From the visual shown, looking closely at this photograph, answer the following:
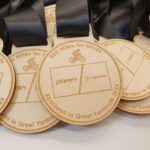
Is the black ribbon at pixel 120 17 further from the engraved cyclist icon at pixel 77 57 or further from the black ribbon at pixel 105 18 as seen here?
the engraved cyclist icon at pixel 77 57

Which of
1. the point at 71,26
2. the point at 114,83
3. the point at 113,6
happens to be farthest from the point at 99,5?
the point at 114,83

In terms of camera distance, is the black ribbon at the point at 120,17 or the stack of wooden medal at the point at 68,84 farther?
the black ribbon at the point at 120,17

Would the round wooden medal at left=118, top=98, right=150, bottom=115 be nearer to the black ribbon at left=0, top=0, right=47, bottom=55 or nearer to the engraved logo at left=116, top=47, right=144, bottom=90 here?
the engraved logo at left=116, top=47, right=144, bottom=90

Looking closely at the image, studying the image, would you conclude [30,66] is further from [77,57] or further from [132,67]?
[132,67]

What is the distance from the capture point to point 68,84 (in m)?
0.60

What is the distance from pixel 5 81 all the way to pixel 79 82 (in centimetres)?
14

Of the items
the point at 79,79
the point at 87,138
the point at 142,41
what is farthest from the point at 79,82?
the point at 142,41

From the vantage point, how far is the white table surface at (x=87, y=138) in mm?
580

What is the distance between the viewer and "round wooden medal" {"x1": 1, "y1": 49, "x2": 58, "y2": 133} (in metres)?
0.58

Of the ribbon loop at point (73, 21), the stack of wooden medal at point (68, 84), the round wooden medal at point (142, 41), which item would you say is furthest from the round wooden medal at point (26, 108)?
the round wooden medal at point (142, 41)

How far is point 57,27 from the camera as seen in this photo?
684 millimetres

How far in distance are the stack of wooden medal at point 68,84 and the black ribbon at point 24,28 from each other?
0.02 m

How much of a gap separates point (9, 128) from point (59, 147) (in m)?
0.10

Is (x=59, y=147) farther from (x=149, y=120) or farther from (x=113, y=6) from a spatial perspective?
(x=113, y=6)
